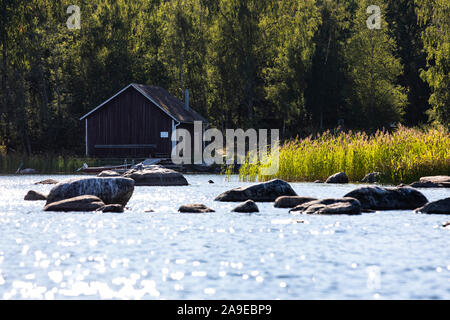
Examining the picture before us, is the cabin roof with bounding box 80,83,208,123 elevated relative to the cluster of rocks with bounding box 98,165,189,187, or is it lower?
elevated

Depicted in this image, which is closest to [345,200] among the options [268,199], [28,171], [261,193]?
[268,199]

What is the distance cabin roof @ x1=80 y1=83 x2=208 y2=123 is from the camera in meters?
47.2

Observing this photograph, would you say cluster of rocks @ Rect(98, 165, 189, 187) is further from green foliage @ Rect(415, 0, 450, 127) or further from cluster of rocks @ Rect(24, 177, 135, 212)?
green foliage @ Rect(415, 0, 450, 127)

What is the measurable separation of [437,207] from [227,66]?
42.9 meters

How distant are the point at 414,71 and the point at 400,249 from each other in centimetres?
5198

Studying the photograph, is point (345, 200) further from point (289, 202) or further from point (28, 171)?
point (28, 171)

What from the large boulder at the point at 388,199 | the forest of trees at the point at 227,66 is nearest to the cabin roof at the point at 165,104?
the forest of trees at the point at 227,66

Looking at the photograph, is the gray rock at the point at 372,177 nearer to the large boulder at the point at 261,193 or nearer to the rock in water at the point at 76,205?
the large boulder at the point at 261,193

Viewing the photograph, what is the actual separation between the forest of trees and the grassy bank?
27.8 m

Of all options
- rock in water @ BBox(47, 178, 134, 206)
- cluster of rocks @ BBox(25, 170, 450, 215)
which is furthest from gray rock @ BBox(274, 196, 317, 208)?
rock in water @ BBox(47, 178, 134, 206)

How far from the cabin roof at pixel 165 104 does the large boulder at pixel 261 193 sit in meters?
25.9

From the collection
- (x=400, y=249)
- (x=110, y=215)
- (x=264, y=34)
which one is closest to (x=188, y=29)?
(x=264, y=34)

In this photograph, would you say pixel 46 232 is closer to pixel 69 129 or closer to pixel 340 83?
pixel 69 129

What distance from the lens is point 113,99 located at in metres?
48.7
